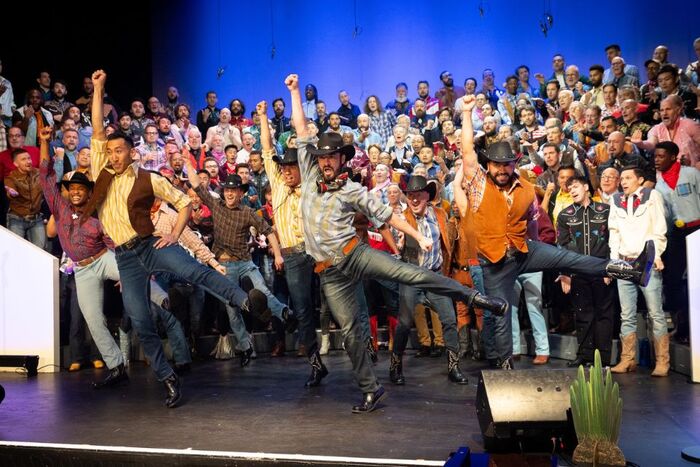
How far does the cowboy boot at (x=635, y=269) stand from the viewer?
18.4 ft

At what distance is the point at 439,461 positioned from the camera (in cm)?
407

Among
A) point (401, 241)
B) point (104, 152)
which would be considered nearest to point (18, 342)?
point (104, 152)

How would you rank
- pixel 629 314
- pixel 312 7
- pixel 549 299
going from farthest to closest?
pixel 312 7
pixel 549 299
pixel 629 314

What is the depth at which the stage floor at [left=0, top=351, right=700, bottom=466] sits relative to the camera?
15.0 feet

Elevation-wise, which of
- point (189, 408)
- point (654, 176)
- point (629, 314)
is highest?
point (654, 176)

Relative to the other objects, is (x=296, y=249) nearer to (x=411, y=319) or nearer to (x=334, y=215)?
(x=411, y=319)

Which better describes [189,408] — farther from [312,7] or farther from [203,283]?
[312,7]

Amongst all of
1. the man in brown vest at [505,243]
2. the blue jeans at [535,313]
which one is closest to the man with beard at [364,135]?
the blue jeans at [535,313]

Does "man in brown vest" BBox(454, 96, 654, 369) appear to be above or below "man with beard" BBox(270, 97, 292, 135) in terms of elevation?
below

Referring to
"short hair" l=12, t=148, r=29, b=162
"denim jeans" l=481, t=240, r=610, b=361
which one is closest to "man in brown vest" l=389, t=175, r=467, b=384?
"denim jeans" l=481, t=240, r=610, b=361

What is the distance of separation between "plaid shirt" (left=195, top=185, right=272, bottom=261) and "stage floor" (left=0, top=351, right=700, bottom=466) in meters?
1.39

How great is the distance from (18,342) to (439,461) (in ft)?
17.4

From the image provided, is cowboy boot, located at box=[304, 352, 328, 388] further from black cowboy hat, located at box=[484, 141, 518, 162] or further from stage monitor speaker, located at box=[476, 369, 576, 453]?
stage monitor speaker, located at box=[476, 369, 576, 453]

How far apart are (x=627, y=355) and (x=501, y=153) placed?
7.79 ft
